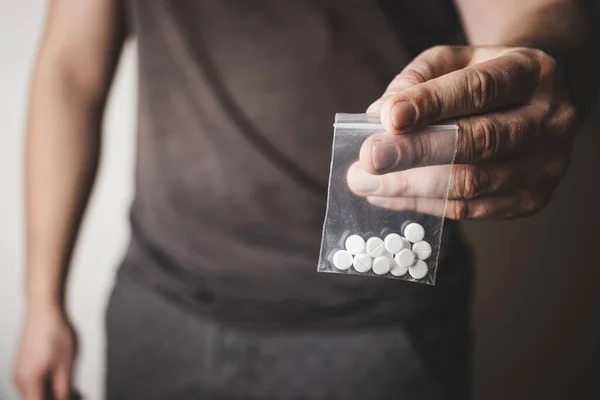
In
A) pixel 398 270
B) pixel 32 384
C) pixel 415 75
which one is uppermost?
pixel 415 75

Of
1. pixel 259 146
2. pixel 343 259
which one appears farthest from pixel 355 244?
pixel 259 146

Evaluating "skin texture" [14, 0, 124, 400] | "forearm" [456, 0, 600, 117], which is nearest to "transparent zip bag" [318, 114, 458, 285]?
"forearm" [456, 0, 600, 117]

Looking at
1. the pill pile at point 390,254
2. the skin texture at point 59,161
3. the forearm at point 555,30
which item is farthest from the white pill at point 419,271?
the skin texture at point 59,161

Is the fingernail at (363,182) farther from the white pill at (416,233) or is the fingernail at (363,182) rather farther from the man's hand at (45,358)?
the man's hand at (45,358)

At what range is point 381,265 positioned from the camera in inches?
9.6

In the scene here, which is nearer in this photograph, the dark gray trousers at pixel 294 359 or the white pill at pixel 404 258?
the white pill at pixel 404 258

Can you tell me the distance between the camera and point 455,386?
0.47 m

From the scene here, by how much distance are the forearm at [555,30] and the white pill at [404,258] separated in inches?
6.7

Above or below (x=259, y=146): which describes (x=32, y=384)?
below

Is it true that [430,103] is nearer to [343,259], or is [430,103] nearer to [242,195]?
[343,259]

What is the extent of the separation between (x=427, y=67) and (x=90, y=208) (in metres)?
0.47

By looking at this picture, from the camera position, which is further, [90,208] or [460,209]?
[90,208]

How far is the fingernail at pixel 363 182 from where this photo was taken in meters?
0.25

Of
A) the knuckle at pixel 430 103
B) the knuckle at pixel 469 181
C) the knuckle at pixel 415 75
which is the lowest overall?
the knuckle at pixel 469 181
